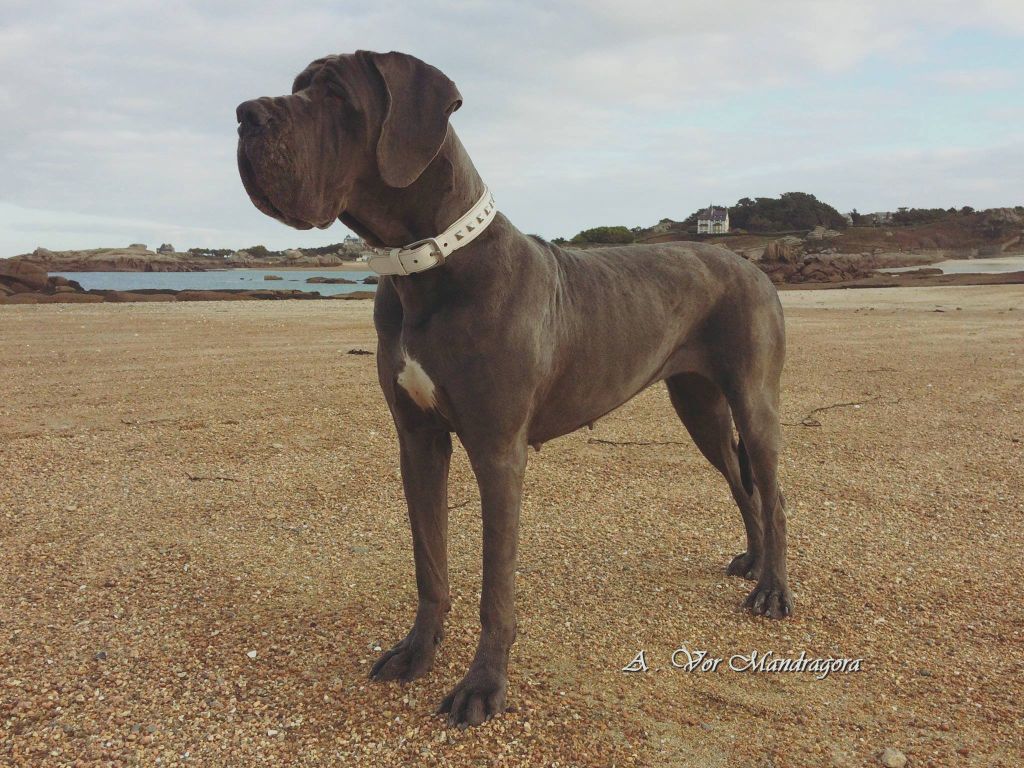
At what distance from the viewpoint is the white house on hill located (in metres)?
Result: 73.7

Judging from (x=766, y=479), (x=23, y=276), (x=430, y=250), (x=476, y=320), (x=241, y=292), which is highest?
(x=23, y=276)

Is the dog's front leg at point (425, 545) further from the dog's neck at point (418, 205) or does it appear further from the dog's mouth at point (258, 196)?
the dog's mouth at point (258, 196)

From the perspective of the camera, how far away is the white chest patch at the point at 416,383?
2.79m

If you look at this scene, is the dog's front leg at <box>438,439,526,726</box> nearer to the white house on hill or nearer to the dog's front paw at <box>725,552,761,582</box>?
the dog's front paw at <box>725,552,761,582</box>

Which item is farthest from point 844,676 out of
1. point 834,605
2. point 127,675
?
point 127,675

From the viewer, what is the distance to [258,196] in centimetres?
251

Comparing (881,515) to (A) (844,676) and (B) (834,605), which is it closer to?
(B) (834,605)

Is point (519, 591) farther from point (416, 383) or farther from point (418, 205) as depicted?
point (418, 205)

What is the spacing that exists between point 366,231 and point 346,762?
1832 millimetres

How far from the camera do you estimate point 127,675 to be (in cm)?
303

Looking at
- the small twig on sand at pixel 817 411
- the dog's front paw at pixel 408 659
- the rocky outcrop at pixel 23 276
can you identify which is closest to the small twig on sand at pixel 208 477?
the dog's front paw at pixel 408 659

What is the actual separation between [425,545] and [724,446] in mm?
1884

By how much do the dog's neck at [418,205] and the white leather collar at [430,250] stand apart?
0.03 meters

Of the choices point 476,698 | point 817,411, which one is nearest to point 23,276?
point 817,411
